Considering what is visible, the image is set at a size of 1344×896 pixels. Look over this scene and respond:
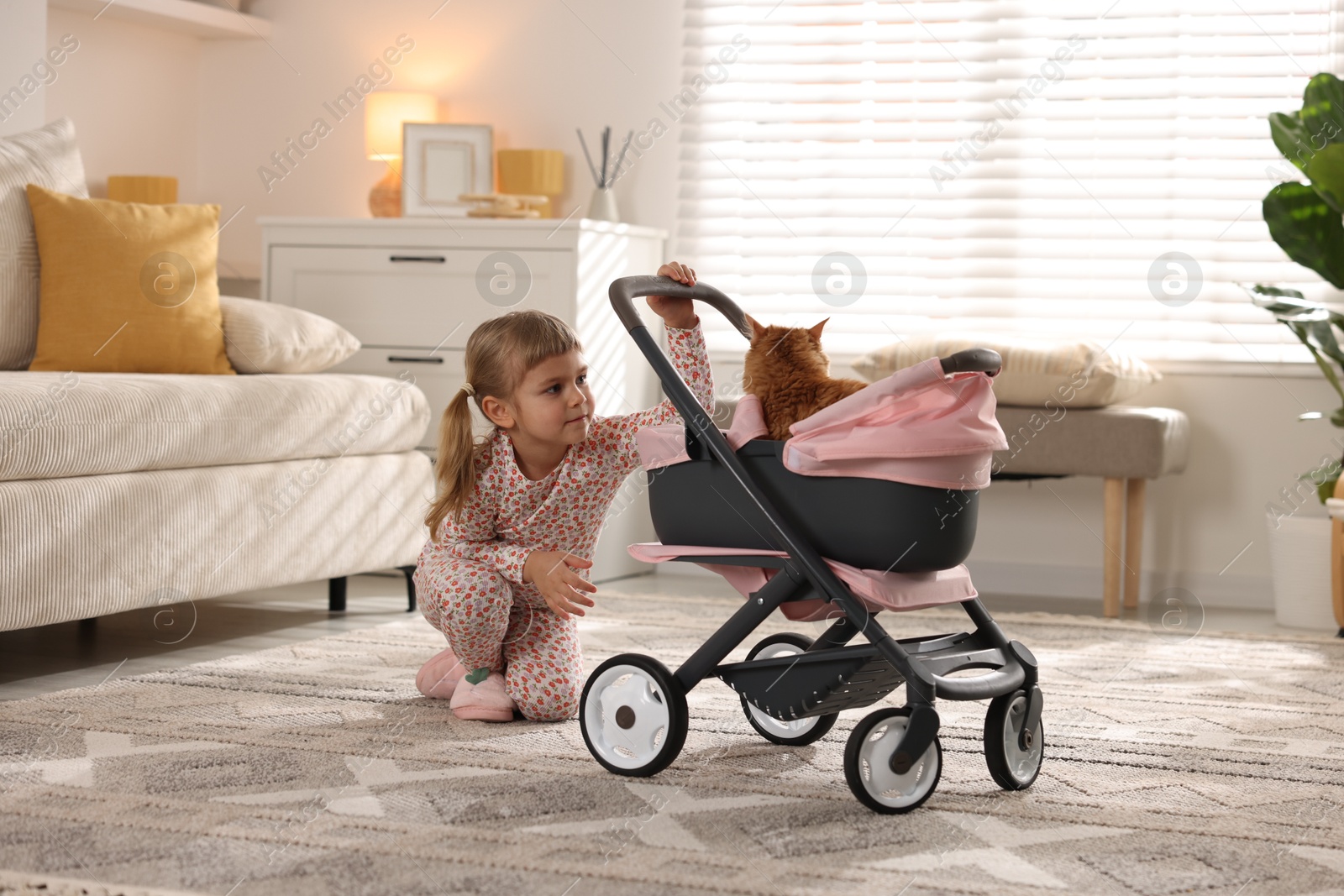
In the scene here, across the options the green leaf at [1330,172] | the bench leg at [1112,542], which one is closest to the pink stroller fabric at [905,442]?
the bench leg at [1112,542]

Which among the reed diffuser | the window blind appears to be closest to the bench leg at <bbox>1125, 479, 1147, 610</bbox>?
the window blind

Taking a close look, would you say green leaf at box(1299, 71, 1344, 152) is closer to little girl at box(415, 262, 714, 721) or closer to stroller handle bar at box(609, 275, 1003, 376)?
stroller handle bar at box(609, 275, 1003, 376)

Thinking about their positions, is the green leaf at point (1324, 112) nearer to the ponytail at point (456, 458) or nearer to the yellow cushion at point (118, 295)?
the ponytail at point (456, 458)

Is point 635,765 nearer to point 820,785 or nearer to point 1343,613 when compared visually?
point 820,785

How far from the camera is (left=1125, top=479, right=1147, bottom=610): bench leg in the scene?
3.39m

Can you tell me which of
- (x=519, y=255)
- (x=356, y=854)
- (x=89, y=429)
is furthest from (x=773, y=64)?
(x=356, y=854)

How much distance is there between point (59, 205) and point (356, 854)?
6.26 feet

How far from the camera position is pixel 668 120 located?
400 centimetres

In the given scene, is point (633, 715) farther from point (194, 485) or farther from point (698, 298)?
point (194, 485)

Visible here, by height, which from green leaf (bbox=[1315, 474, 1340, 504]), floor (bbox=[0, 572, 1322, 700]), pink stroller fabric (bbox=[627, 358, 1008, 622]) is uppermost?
pink stroller fabric (bbox=[627, 358, 1008, 622])

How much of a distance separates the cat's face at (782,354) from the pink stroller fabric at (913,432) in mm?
127

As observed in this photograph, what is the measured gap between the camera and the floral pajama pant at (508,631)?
1979 millimetres

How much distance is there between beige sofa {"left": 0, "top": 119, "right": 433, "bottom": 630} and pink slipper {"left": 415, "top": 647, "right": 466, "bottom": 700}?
1.76ft

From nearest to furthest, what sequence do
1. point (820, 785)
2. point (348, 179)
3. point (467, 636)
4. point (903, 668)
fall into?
point (903, 668)
point (820, 785)
point (467, 636)
point (348, 179)
